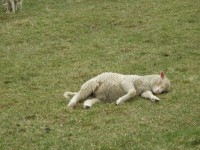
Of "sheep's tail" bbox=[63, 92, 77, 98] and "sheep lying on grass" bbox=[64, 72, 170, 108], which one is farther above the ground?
"sheep lying on grass" bbox=[64, 72, 170, 108]

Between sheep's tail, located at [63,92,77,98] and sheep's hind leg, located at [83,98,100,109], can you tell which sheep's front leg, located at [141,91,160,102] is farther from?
sheep's tail, located at [63,92,77,98]

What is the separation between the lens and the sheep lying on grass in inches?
470

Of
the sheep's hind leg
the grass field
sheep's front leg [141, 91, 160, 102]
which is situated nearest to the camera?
the grass field

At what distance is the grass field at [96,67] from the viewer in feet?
32.8

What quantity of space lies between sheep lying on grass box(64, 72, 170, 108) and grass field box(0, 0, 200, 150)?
A: 20 cm

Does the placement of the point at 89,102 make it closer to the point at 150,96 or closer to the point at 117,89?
the point at 117,89

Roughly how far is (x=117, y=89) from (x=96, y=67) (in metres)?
3.67

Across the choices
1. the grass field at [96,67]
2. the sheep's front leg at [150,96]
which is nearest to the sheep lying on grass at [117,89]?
the sheep's front leg at [150,96]

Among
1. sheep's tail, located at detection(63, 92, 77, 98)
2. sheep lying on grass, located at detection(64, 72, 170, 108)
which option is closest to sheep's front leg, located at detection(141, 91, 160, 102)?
sheep lying on grass, located at detection(64, 72, 170, 108)

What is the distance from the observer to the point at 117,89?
12.2 metres

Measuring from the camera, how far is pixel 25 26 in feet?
70.1

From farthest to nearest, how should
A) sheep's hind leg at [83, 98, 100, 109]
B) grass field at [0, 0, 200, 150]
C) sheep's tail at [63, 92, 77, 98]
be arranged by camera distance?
sheep's tail at [63, 92, 77, 98], sheep's hind leg at [83, 98, 100, 109], grass field at [0, 0, 200, 150]

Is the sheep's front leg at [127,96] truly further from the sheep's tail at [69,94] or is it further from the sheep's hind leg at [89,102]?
the sheep's tail at [69,94]

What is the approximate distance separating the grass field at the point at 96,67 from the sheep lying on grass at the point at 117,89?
202 millimetres
